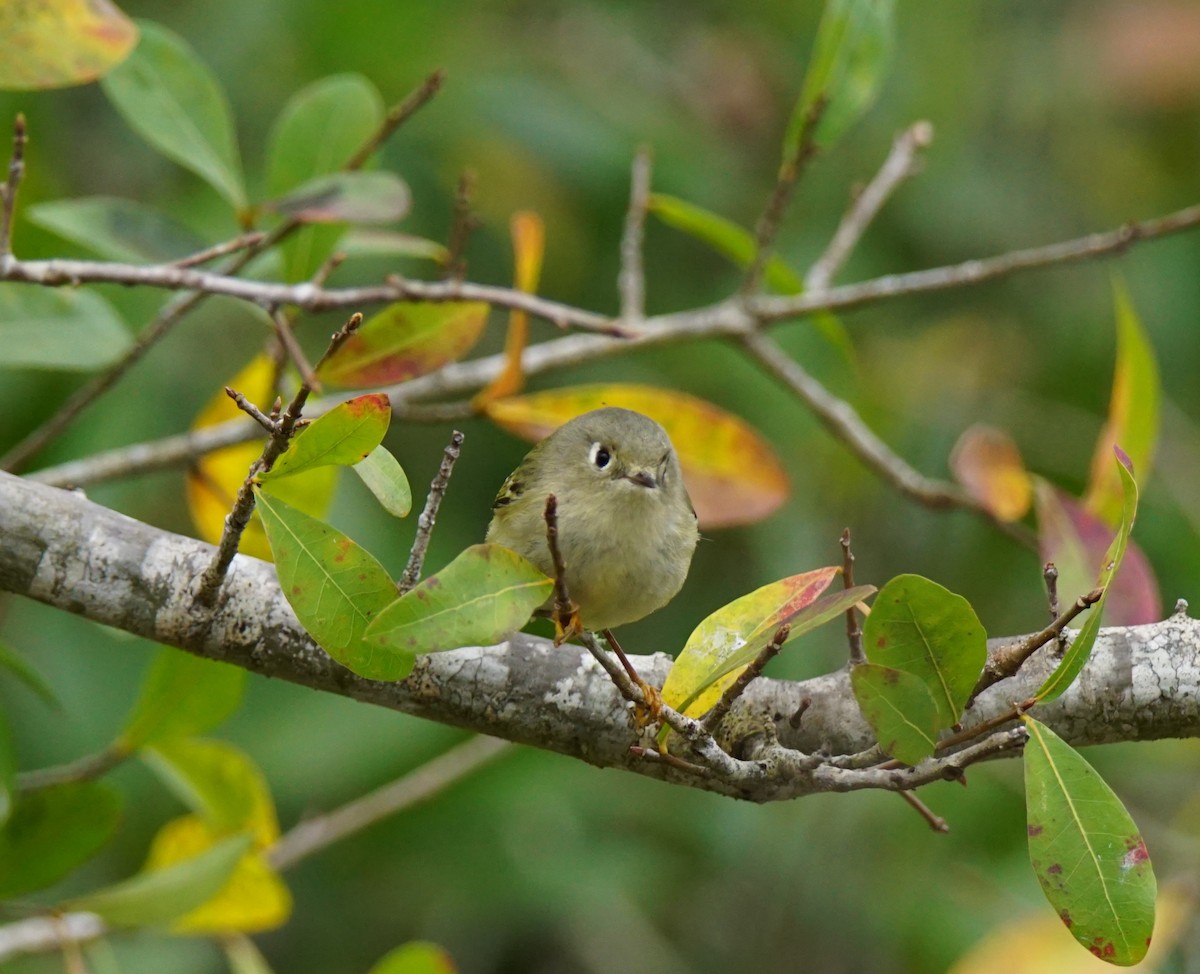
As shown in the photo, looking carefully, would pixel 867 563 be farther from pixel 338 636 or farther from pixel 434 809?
pixel 338 636

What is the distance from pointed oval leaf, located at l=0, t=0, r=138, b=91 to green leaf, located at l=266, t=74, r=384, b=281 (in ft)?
1.89

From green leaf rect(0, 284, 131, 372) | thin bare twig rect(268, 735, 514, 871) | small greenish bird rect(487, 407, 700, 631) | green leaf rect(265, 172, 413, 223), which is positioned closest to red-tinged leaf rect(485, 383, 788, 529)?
small greenish bird rect(487, 407, 700, 631)

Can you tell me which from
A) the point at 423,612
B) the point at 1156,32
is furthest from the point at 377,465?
the point at 1156,32

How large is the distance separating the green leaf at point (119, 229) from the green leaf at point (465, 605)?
1636 millimetres

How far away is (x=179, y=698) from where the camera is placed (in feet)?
8.85

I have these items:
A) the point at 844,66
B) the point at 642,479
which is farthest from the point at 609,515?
the point at 844,66

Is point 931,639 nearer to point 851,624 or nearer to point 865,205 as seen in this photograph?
point 851,624

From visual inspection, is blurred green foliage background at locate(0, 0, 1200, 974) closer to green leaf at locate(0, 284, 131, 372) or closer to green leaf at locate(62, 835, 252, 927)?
green leaf at locate(0, 284, 131, 372)

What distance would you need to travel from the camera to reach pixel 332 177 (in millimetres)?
2898

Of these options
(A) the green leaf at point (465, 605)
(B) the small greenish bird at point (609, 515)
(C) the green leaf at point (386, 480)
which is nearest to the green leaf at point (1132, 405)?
(B) the small greenish bird at point (609, 515)

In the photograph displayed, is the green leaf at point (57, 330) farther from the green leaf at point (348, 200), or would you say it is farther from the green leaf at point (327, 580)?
the green leaf at point (327, 580)

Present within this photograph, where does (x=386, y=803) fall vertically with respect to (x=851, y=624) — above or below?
below

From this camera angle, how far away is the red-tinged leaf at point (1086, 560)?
2.73m

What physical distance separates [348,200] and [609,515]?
0.84 m
